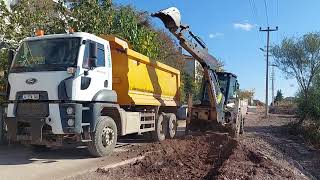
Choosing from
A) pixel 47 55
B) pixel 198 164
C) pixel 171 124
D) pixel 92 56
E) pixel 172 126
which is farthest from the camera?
pixel 172 126

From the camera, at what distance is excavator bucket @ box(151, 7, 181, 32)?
50.6 feet

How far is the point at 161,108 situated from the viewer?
1783 cm

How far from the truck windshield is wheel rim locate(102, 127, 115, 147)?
208 cm

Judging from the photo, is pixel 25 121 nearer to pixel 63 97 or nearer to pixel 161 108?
pixel 63 97

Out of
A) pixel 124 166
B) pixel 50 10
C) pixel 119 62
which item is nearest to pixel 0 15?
pixel 50 10

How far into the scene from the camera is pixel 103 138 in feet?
40.8

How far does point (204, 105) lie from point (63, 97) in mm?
8490

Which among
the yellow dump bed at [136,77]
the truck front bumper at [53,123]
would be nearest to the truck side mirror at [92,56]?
the truck front bumper at [53,123]

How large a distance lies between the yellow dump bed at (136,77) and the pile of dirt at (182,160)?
162cm

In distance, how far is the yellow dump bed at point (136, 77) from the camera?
13.9m

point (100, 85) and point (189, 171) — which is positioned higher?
point (100, 85)

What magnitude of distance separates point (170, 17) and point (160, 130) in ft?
13.8

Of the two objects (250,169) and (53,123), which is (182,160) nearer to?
(250,169)

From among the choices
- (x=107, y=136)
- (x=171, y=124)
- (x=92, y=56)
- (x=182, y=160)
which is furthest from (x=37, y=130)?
(x=171, y=124)
